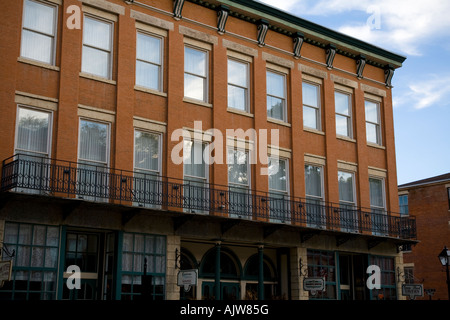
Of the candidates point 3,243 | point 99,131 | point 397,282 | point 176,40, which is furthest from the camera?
point 397,282

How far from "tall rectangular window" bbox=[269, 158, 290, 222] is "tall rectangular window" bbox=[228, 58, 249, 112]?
8.12ft

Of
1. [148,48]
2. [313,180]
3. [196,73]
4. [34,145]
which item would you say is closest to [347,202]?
[313,180]

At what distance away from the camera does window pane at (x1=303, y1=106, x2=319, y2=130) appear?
984 inches

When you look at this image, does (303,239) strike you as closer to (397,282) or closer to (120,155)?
(397,282)

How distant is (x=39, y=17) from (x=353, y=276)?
16554 millimetres

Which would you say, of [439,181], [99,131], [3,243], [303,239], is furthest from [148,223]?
[439,181]

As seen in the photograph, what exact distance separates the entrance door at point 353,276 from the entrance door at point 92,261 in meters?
10.9

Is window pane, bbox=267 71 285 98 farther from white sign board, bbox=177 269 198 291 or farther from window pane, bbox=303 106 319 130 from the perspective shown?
white sign board, bbox=177 269 198 291

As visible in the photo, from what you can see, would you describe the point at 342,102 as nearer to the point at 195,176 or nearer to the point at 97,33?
the point at 195,176

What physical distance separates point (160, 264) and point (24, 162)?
550 cm

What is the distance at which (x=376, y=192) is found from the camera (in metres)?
26.9

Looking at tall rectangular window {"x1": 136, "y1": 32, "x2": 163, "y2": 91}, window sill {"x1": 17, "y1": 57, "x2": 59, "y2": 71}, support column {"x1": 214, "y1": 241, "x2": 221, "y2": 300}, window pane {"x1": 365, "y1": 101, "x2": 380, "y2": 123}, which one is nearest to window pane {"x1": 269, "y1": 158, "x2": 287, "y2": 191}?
support column {"x1": 214, "y1": 241, "x2": 221, "y2": 300}

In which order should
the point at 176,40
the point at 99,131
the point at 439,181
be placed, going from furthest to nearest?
the point at 439,181
the point at 176,40
the point at 99,131
